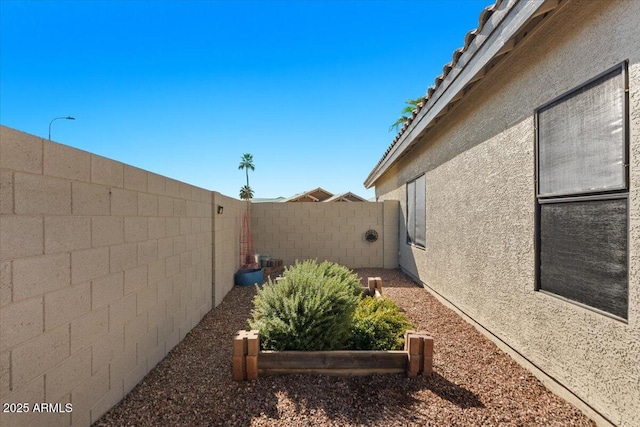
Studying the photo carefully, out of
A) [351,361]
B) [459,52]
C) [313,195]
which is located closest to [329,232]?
[459,52]

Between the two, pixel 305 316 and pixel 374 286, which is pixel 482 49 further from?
pixel 374 286

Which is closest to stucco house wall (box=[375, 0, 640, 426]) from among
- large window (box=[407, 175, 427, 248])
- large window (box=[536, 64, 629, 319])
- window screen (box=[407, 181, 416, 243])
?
large window (box=[536, 64, 629, 319])

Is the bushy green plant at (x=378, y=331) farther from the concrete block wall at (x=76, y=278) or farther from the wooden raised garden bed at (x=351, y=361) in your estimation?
the concrete block wall at (x=76, y=278)

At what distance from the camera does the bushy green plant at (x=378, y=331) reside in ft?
10.8

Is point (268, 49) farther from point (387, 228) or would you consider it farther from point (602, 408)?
point (602, 408)

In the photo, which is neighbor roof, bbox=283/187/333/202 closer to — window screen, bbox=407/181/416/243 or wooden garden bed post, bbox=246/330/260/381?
window screen, bbox=407/181/416/243

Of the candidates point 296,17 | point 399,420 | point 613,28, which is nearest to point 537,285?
point 399,420

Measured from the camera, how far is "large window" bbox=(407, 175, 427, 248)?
6.90 m

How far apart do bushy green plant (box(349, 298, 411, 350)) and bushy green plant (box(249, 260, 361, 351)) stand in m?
0.18

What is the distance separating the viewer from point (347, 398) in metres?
2.58

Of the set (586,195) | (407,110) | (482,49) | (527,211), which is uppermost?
(407,110)

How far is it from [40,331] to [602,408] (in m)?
3.89

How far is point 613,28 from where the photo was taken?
84.9 inches

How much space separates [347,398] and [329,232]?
260 inches
